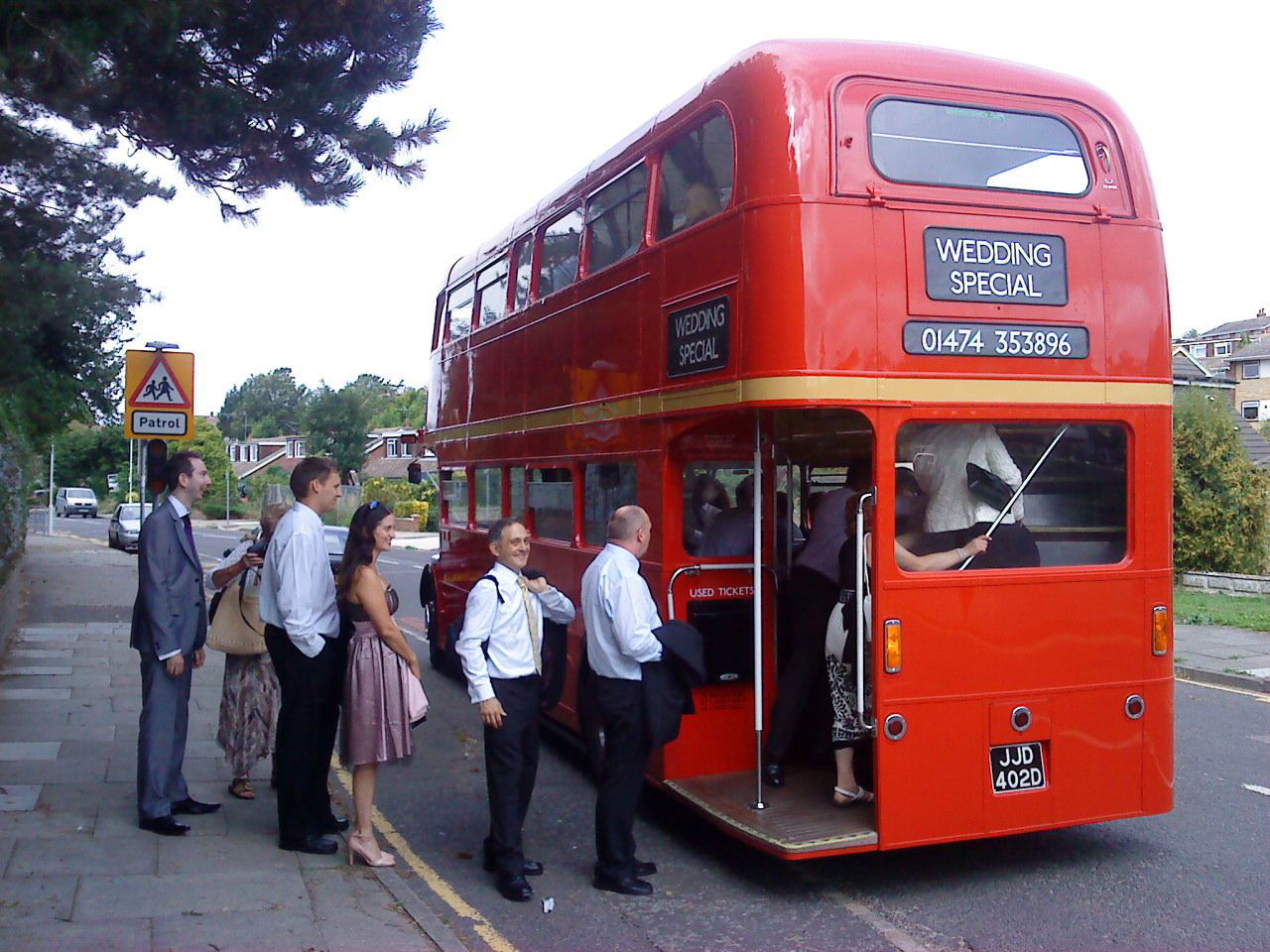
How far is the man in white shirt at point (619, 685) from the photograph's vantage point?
6.02 m

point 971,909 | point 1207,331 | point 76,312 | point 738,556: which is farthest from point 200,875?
point 1207,331

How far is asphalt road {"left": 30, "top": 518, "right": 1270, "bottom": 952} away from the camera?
551 centimetres

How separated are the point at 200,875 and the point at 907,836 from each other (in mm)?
3418

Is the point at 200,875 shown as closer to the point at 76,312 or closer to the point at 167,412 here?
the point at 167,412

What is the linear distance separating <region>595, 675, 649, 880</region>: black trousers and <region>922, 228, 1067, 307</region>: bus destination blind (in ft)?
8.04

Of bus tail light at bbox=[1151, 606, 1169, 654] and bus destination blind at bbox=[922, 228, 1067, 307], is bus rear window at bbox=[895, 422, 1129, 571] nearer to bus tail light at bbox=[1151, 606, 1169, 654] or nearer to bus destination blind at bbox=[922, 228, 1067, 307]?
bus tail light at bbox=[1151, 606, 1169, 654]

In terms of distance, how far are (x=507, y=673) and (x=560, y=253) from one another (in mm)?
4048

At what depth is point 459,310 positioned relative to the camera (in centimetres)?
1254

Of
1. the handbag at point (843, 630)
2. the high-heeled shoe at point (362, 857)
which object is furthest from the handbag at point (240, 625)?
the handbag at point (843, 630)

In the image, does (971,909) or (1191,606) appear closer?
(971,909)

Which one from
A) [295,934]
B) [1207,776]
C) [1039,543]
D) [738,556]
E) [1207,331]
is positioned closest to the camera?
[295,934]

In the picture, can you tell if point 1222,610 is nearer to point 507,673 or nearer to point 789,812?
point 789,812

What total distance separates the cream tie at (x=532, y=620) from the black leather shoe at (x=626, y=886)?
42.7 inches

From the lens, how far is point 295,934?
525 cm
